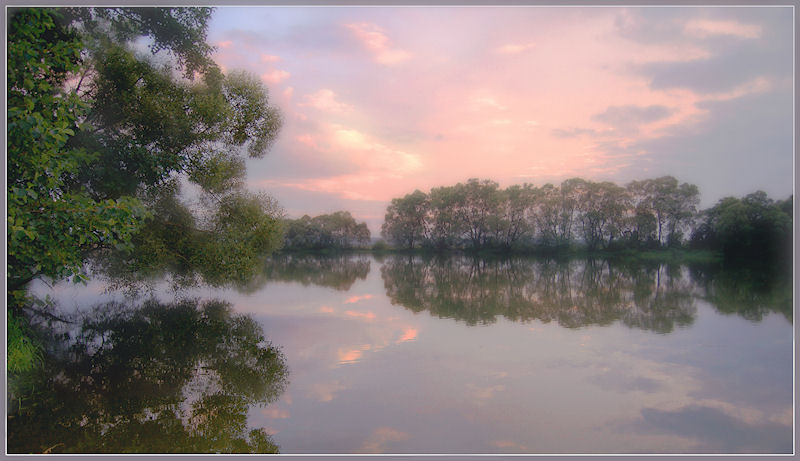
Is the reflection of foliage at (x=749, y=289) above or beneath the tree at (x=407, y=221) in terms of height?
beneath

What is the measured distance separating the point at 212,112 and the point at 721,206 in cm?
1970

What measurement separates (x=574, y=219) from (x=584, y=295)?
1678 centimetres

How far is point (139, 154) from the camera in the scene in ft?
24.5

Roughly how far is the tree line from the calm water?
9.69 metres

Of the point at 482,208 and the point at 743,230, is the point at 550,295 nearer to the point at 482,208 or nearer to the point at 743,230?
the point at 743,230

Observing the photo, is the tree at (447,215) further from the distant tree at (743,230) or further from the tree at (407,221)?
the distant tree at (743,230)

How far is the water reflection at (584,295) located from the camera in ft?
34.4

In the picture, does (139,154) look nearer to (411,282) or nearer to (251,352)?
(251,352)

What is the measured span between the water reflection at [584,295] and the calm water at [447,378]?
117 mm

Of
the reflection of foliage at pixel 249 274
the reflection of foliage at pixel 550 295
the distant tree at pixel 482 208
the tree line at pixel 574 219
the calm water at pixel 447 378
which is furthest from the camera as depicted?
the distant tree at pixel 482 208

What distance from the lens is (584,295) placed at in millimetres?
13758

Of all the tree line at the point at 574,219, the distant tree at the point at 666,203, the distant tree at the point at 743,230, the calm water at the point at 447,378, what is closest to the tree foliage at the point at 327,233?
the tree line at the point at 574,219

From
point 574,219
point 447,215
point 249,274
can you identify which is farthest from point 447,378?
point 574,219

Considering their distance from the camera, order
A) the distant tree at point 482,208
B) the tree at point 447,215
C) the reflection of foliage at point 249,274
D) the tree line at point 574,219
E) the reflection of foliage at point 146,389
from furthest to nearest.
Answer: the distant tree at point 482,208 < the tree at point 447,215 < the tree line at point 574,219 < the reflection of foliage at point 249,274 < the reflection of foliage at point 146,389
